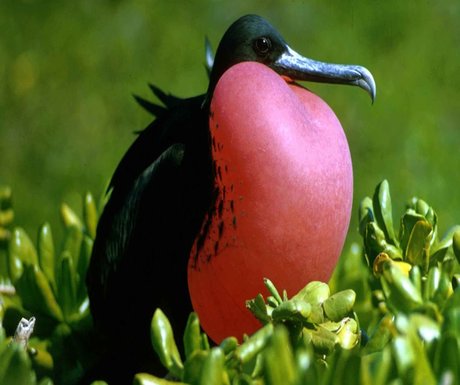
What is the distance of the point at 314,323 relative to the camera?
1326 millimetres

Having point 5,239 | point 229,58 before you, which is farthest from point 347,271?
point 5,239

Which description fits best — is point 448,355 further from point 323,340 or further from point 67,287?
point 67,287

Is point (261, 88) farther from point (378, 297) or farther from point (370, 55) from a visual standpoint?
point (370, 55)

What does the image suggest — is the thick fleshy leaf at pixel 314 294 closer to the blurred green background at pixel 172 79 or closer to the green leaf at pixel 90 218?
the green leaf at pixel 90 218

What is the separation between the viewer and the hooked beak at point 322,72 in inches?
68.5

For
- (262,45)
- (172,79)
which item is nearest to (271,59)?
(262,45)

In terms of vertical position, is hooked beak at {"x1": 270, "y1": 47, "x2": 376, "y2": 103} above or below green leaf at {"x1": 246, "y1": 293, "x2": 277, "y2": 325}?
above

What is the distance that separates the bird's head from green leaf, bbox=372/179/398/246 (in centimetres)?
18

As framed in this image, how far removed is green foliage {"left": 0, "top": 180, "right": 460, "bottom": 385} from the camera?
3.53 feet

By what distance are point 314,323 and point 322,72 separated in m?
0.56

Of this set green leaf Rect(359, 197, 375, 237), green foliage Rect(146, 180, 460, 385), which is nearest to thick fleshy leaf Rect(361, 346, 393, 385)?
green foliage Rect(146, 180, 460, 385)

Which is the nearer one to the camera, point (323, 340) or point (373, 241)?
point (323, 340)

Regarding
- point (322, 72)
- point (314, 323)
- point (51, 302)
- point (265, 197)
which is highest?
A: point (322, 72)

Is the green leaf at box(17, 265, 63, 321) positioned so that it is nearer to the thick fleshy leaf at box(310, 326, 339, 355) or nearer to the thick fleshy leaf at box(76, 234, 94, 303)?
the thick fleshy leaf at box(76, 234, 94, 303)
